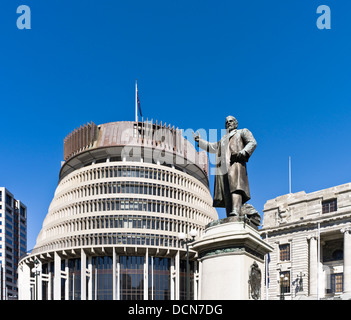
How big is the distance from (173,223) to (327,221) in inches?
1563

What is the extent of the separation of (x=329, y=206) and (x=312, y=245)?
6.75m

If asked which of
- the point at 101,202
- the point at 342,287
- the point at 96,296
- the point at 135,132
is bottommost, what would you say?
the point at 96,296

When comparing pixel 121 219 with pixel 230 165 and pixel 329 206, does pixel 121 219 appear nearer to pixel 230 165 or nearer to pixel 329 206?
pixel 329 206

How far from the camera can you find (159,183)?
9625cm

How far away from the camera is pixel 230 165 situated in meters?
10.5

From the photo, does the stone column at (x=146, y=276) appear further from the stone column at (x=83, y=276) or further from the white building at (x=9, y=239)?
the white building at (x=9, y=239)

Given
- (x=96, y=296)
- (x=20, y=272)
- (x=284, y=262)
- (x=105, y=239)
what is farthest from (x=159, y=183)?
(x=20, y=272)

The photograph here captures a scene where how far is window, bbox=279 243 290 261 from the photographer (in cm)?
6725

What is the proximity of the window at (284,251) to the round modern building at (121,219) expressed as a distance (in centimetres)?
2521

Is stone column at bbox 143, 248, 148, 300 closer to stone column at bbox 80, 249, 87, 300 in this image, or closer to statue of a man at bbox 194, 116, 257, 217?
stone column at bbox 80, 249, 87, 300

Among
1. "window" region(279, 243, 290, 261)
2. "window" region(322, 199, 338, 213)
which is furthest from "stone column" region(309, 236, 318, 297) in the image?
"window" region(322, 199, 338, 213)

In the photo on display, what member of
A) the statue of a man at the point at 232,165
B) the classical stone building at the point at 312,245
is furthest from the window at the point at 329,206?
the statue of a man at the point at 232,165

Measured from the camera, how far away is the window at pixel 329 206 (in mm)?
65125
